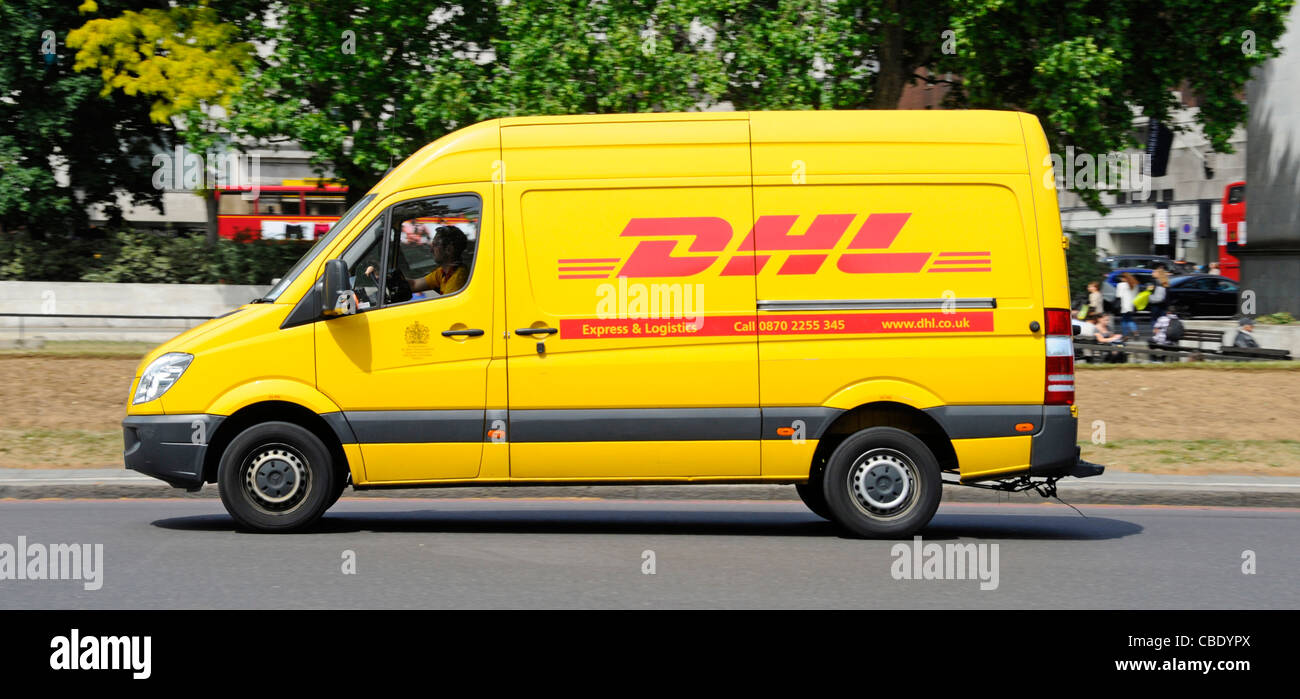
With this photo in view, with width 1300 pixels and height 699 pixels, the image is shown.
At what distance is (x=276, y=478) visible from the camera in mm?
8812

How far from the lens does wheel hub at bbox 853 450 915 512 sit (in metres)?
8.93

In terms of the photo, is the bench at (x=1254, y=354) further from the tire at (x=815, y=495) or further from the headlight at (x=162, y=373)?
the headlight at (x=162, y=373)

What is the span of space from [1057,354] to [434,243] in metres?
3.99

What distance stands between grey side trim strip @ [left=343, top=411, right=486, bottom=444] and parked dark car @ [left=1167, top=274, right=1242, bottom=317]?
36.7m

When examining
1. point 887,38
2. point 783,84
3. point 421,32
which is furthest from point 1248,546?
point 421,32

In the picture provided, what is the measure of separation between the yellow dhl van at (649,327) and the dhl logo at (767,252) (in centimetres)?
1

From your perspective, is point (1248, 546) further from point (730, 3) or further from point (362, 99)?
point (362, 99)

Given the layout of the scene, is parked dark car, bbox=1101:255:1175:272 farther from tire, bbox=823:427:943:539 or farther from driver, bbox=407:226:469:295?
driver, bbox=407:226:469:295

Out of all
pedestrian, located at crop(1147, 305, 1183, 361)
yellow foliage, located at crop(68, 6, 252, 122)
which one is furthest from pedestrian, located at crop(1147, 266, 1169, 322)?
yellow foliage, located at crop(68, 6, 252, 122)

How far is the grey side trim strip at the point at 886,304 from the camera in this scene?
8.75 metres

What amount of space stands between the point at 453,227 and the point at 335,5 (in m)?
15.8

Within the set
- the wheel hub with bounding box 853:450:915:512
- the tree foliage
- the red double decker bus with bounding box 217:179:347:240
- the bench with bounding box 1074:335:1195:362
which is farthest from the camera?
the red double decker bus with bounding box 217:179:347:240

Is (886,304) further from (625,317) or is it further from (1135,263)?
(1135,263)
